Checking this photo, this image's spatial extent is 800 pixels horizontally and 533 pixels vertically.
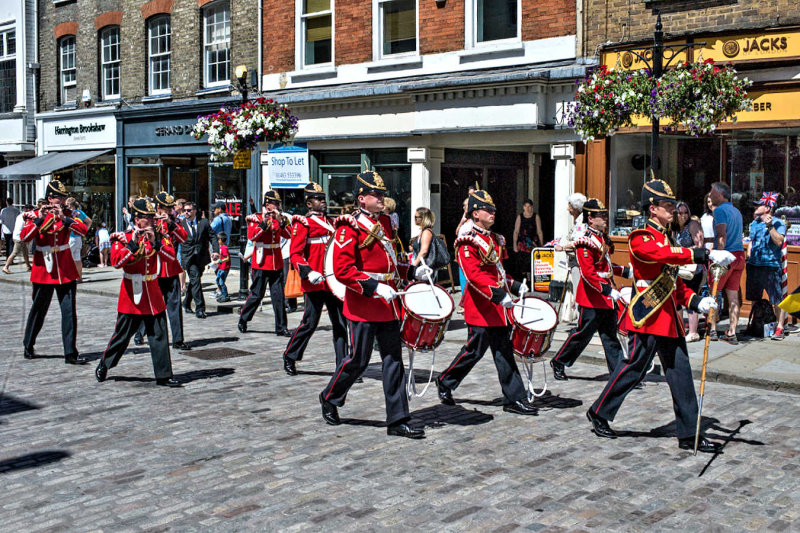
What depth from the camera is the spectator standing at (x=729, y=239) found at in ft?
39.0

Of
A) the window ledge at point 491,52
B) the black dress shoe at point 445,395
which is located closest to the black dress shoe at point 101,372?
the black dress shoe at point 445,395

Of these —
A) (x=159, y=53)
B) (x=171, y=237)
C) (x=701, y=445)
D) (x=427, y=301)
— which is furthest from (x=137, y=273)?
(x=159, y=53)

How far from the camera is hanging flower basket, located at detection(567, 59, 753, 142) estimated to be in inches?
458

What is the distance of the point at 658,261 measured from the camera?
704 centimetres

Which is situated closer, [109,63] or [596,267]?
[596,267]

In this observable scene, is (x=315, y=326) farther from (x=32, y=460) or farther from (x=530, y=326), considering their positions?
(x=32, y=460)

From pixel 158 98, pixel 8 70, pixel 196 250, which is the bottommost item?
pixel 196 250

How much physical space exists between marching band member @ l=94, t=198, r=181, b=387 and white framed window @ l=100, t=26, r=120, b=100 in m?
18.3

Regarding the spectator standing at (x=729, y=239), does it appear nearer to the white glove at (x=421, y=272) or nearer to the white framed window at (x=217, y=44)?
the white glove at (x=421, y=272)

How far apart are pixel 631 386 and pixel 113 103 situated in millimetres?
22005

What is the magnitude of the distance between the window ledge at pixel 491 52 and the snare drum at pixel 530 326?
943 cm

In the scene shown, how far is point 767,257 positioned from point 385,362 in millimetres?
7083

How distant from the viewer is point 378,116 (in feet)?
61.9

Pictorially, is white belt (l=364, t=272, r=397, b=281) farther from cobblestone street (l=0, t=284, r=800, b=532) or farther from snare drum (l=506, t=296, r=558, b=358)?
cobblestone street (l=0, t=284, r=800, b=532)
